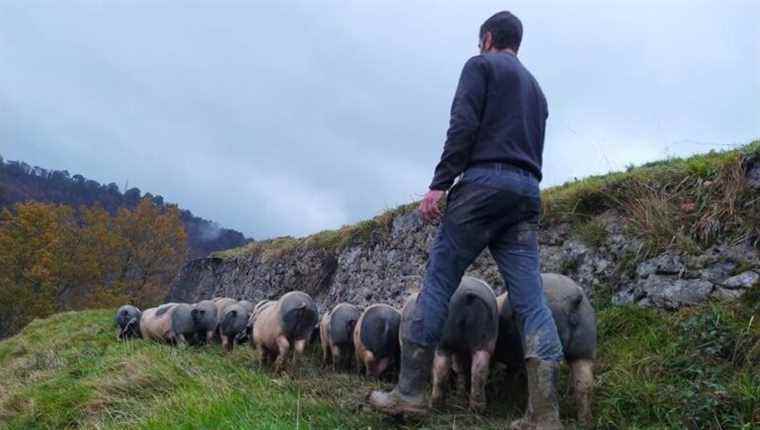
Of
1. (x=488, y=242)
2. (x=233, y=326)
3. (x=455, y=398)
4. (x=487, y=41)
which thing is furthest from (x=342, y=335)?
(x=487, y=41)

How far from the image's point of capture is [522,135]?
4.42 m

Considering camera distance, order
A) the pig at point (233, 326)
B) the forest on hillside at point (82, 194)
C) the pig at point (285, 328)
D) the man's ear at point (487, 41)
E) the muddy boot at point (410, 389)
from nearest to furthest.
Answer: the muddy boot at point (410, 389)
the man's ear at point (487, 41)
the pig at point (285, 328)
the pig at point (233, 326)
the forest on hillside at point (82, 194)

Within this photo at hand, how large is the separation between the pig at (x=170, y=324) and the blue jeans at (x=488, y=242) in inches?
248

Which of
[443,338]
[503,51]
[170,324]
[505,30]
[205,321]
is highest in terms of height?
[505,30]

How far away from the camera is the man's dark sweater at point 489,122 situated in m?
4.35

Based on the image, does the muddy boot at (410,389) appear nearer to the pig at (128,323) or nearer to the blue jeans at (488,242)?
the blue jeans at (488,242)

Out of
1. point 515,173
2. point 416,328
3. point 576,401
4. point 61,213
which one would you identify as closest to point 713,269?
point 576,401

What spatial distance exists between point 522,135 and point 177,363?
3903 mm

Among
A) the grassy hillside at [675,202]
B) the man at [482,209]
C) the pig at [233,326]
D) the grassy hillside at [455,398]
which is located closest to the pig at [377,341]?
the grassy hillside at [455,398]

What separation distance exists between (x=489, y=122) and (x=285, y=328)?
361 cm

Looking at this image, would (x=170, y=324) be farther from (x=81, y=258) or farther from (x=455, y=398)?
(x=81, y=258)

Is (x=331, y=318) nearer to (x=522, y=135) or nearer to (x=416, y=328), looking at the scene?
(x=416, y=328)

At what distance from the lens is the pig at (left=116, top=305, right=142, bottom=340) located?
1227cm

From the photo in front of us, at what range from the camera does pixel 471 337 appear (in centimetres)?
502
